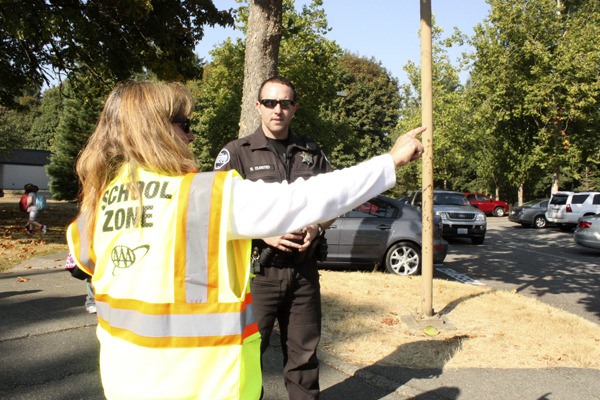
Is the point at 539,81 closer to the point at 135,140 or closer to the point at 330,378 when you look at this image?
the point at 330,378

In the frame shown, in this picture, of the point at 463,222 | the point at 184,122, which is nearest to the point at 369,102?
the point at 463,222

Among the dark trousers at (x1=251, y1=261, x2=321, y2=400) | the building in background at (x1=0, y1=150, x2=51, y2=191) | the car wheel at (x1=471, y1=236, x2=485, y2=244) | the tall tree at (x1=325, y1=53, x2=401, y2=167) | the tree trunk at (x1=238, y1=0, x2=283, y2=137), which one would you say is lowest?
the car wheel at (x1=471, y1=236, x2=485, y2=244)

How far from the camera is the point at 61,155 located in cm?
3881

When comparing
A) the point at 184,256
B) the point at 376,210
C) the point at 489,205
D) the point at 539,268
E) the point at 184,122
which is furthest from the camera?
the point at 489,205

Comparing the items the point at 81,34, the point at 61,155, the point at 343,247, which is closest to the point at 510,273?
the point at 343,247

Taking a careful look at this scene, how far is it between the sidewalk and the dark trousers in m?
0.92

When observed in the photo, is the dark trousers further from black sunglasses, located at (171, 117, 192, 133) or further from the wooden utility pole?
the wooden utility pole

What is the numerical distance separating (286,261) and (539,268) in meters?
10.6

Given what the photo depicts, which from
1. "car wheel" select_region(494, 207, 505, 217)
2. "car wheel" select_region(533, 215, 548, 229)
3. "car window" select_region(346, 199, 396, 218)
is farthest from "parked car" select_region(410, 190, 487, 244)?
"car wheel" select_region(494, 207, 505, 217)

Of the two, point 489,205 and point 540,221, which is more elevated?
point 489,205

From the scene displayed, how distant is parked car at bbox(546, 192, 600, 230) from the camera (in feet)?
73.9

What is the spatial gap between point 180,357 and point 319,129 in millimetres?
29522

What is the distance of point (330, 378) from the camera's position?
430cm

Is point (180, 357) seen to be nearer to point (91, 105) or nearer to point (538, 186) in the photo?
point (91, 105)
